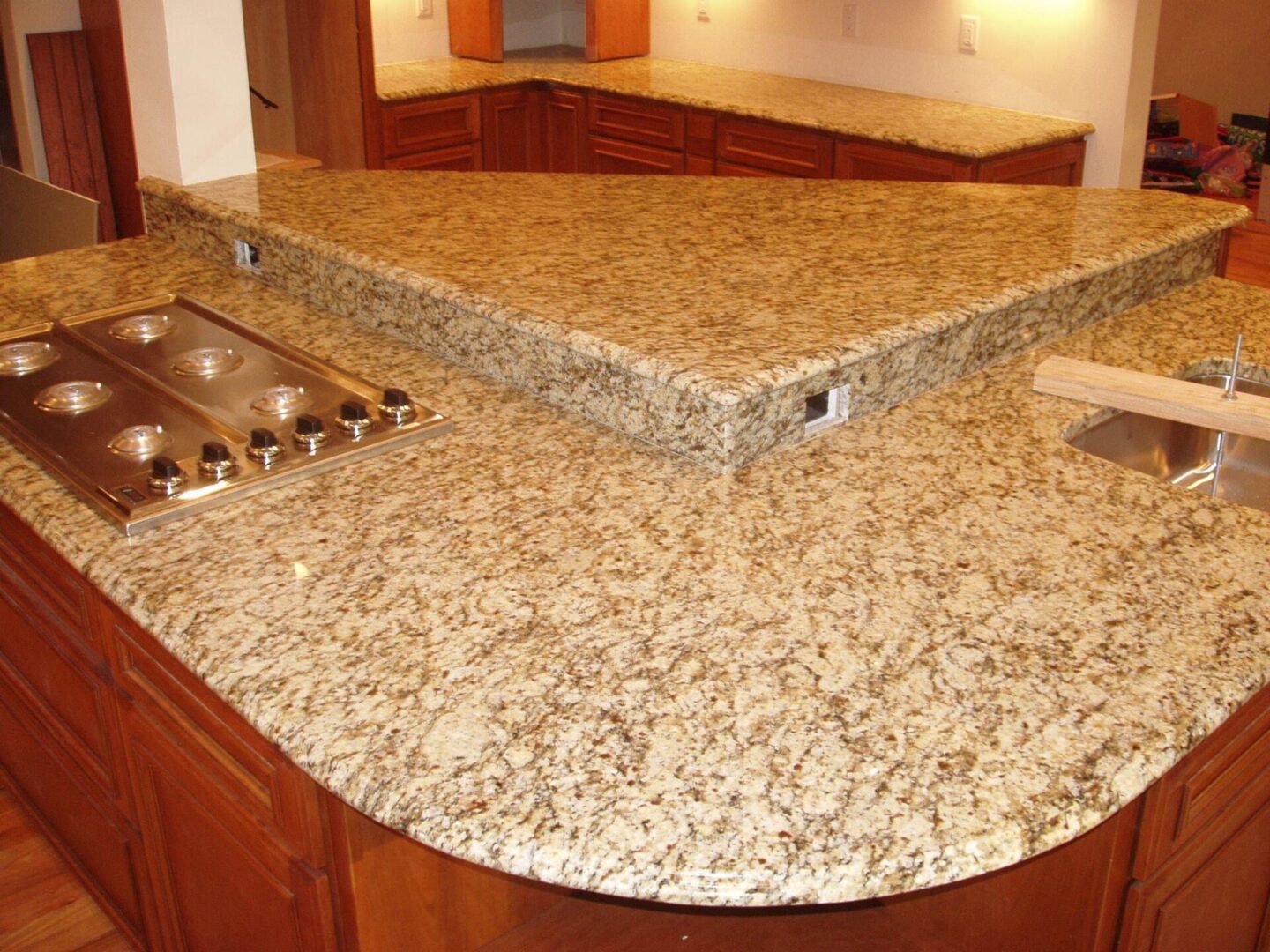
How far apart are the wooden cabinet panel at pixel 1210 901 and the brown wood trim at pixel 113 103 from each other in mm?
3244

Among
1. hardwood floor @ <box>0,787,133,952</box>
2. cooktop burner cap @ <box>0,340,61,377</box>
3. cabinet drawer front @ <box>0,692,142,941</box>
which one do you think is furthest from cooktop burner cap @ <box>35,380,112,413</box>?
hardwood floor @ <box>0,787,133,952</box>

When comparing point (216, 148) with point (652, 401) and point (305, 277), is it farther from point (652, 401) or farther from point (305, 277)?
point (652, 401)

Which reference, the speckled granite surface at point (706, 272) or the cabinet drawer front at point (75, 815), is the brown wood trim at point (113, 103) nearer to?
the speckled granite surface at point (706, 272)

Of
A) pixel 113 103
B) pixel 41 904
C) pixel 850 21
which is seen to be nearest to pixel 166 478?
pixel 41 904

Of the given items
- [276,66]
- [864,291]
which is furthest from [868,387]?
[276,66]

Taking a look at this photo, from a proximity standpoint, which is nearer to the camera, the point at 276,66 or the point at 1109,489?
the point at 1109,489

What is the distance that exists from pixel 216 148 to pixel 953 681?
6.40 ft

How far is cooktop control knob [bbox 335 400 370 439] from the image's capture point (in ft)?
5.43

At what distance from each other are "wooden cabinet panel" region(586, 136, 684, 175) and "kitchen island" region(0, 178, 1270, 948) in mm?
2950

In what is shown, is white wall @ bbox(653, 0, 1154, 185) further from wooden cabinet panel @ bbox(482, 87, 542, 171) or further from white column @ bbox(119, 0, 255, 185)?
white column @ bbox(119, 0, 255, 185)

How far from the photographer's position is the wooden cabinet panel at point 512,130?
4.86 m

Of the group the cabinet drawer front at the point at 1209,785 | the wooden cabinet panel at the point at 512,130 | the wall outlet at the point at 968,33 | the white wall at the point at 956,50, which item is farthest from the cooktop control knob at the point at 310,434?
the wooden cabinet panel at the point at 512,130

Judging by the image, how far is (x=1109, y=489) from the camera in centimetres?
155

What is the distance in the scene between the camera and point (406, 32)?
5.11 meters
